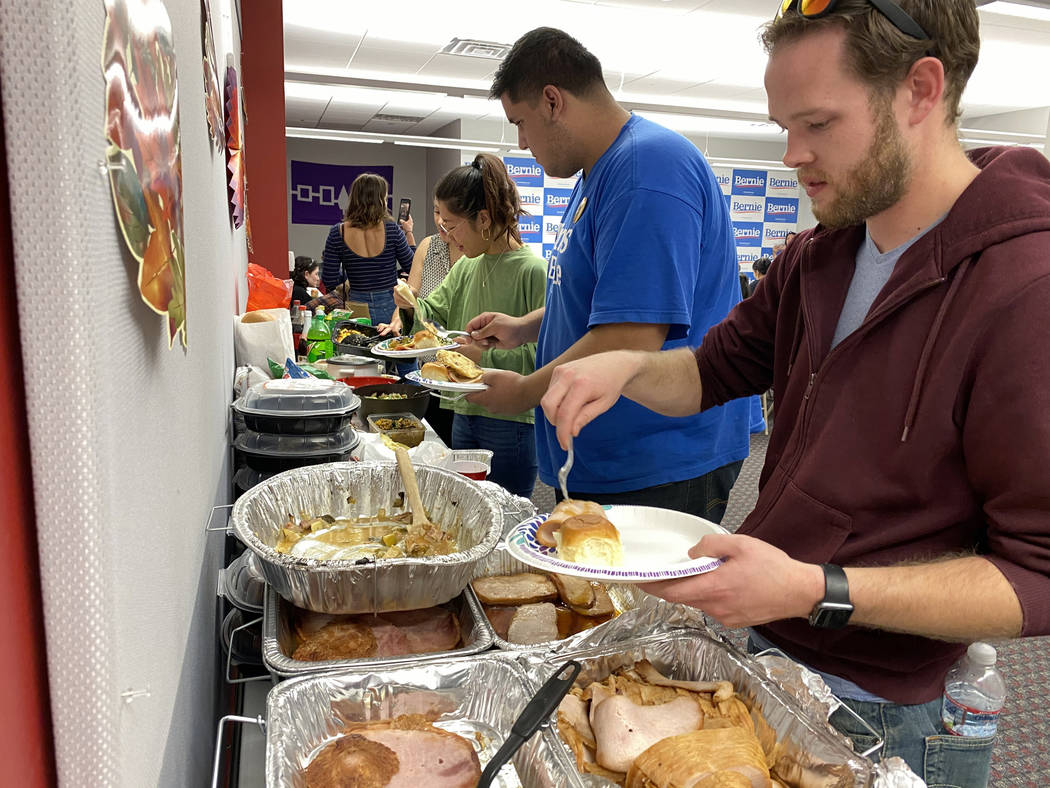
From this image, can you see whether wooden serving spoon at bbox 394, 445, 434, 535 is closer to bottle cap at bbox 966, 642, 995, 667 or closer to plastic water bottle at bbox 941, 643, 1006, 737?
plastic water bottle at bbox 941, 643, 1006, 737

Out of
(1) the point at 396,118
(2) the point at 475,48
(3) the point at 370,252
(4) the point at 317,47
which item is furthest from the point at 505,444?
(1) the point at 396,118

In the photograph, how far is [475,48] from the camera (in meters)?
7.04

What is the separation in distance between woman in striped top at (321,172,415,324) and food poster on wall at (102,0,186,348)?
452cm

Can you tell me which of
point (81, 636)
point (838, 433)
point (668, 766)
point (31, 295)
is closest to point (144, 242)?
point (31, 295)

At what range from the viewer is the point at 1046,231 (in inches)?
40.3

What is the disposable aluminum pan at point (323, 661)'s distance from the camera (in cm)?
109

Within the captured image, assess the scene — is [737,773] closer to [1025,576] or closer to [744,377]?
[1025,576]

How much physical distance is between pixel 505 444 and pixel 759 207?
37.5ft

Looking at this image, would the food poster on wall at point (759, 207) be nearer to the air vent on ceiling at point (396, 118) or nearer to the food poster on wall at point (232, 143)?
the air vent on ceiling at point (396, 118)

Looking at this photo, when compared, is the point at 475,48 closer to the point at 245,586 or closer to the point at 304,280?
the point at 304,280

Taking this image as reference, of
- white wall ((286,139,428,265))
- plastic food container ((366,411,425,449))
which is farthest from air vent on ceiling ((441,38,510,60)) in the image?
white wall ((286,139,428,265))

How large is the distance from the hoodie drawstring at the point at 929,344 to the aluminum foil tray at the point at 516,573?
1.70ft

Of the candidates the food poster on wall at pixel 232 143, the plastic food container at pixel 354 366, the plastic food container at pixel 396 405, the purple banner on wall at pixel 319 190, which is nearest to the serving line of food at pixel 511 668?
the plastic food container at pixel 396 405

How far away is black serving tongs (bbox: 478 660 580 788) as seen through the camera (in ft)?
2.84
